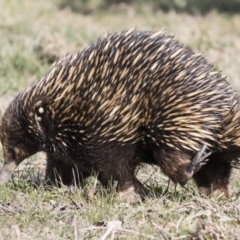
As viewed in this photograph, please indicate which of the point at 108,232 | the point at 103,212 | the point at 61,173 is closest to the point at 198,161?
the point at 103,212

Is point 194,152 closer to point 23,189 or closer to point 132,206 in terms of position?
point 132,206

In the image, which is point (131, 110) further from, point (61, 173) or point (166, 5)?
point (166, 5)

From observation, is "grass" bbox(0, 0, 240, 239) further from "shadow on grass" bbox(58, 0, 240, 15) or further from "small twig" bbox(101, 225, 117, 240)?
"shadow on grass" bbox(58, 0, 240, 15)

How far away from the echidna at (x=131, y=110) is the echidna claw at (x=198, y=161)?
0.03 feet

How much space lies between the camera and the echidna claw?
15.1 ft

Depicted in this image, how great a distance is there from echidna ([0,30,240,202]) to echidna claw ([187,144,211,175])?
0.03 feet

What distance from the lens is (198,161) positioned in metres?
4.62

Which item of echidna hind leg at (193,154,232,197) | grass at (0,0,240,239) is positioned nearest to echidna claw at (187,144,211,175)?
grass at (0,0,240,239)

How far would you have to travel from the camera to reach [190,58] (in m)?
4.73

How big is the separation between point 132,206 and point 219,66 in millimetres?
4766

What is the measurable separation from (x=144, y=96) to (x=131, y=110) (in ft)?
0.38

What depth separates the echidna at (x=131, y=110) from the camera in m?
4.65

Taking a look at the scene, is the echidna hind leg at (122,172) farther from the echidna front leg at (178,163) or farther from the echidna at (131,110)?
the echidna front leg at (178,163)

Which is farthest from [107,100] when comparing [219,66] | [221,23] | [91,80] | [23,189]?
[221,23]
